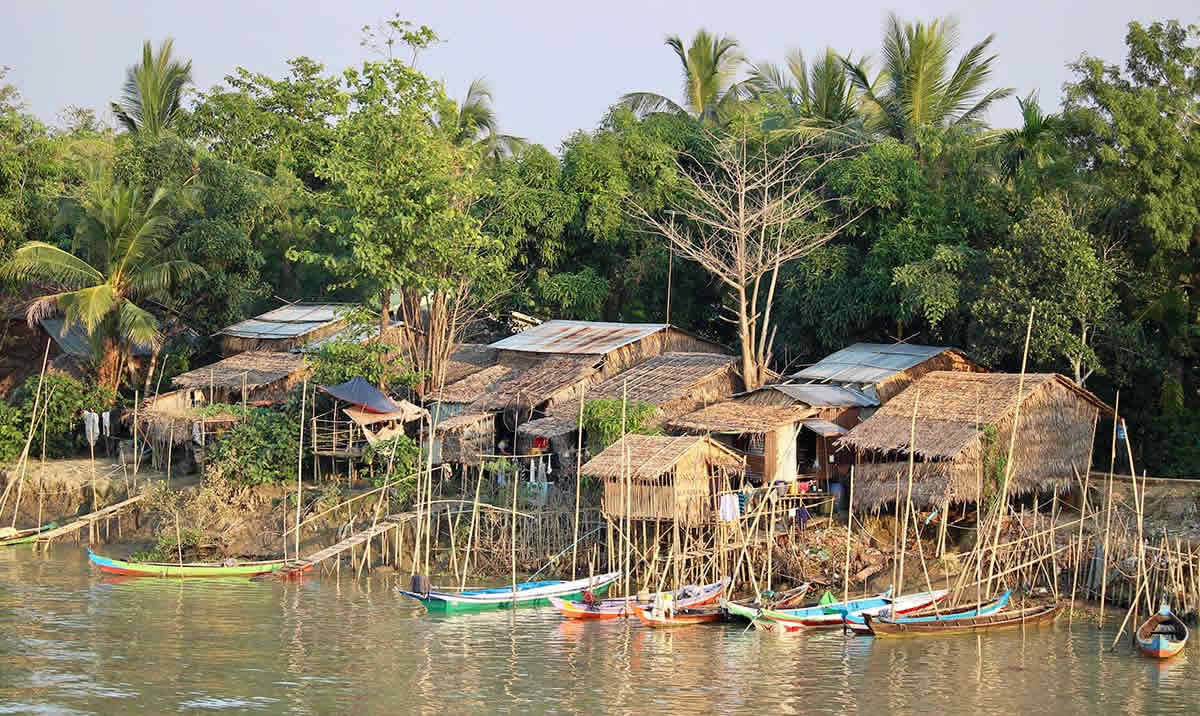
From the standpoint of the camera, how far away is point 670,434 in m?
19.7

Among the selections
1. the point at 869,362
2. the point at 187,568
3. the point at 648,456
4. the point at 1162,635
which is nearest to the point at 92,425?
the point at 187,568

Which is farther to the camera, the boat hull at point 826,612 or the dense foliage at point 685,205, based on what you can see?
the dense foliage at point 685,205

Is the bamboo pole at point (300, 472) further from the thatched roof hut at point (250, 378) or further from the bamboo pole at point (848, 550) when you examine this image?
the bamboo pole at point (848, 550)

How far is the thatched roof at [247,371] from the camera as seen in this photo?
77.8 ft

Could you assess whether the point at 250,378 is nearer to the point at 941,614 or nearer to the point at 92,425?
the point at 92,425

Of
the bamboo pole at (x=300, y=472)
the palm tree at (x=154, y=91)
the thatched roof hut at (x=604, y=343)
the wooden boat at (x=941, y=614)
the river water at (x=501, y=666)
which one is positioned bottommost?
the river water at (x=501, y=666)

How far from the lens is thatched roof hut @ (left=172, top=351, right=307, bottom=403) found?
23.7m

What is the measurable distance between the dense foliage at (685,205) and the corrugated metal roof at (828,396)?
5.80 feet

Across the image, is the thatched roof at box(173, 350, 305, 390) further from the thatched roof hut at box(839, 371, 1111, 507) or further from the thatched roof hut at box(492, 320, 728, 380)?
the thatched roof hut at box(839, 371, 1111, 507)

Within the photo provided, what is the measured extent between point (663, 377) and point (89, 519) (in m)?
8.97

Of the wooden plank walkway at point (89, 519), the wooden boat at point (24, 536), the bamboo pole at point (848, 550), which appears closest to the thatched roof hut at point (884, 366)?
the bamboo pole at point (848, 550)

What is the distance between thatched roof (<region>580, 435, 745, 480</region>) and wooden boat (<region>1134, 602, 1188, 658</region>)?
534 centimetres

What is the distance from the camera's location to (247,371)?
2406cm

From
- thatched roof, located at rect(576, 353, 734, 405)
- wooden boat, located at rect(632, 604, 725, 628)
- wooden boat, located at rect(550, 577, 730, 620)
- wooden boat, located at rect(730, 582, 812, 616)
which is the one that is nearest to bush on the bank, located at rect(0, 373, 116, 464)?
thatched roof, located at rect(576, 353, 734, 405)
